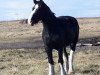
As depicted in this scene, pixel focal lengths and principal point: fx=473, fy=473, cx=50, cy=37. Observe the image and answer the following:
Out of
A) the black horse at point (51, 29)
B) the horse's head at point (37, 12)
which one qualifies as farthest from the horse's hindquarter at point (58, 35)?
the horse's head at point (37, 12)

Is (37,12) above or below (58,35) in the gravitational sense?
above

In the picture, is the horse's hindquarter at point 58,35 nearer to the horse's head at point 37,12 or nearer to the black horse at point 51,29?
the black horse at point 51,29

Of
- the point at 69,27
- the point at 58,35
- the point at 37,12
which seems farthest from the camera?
the point at 69,27

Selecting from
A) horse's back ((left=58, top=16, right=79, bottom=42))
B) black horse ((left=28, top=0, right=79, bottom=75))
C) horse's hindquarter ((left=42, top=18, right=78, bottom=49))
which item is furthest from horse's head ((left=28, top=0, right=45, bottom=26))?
horse's back ((left=58, top=16, right=79, bottom=42))

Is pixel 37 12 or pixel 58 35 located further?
pixel 58 35

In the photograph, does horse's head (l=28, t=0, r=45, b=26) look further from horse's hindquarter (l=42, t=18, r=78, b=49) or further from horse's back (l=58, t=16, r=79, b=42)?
horse's back (l=58, t=16, r=79, b=42)

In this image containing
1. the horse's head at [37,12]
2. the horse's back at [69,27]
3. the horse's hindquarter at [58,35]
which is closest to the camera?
the horse's head at [37,12]

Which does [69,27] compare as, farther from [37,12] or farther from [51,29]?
[37,12]

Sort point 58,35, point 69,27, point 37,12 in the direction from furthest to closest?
point 69,27
point 58,35
point 37,12

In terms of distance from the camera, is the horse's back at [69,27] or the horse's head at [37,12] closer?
the horse's head at [37,12]

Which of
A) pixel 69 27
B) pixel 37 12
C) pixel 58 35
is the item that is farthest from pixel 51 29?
pixel 69 27

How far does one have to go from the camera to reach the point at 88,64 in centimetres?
1795

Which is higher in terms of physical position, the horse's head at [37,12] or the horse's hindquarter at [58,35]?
the horse's head at [37,12]

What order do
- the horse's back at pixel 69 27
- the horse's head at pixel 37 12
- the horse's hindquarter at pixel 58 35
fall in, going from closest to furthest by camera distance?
the horse's head at pixel 37 12
the horse's hindquarter at pixel 58 35
the horse's back at pixel 69 27
